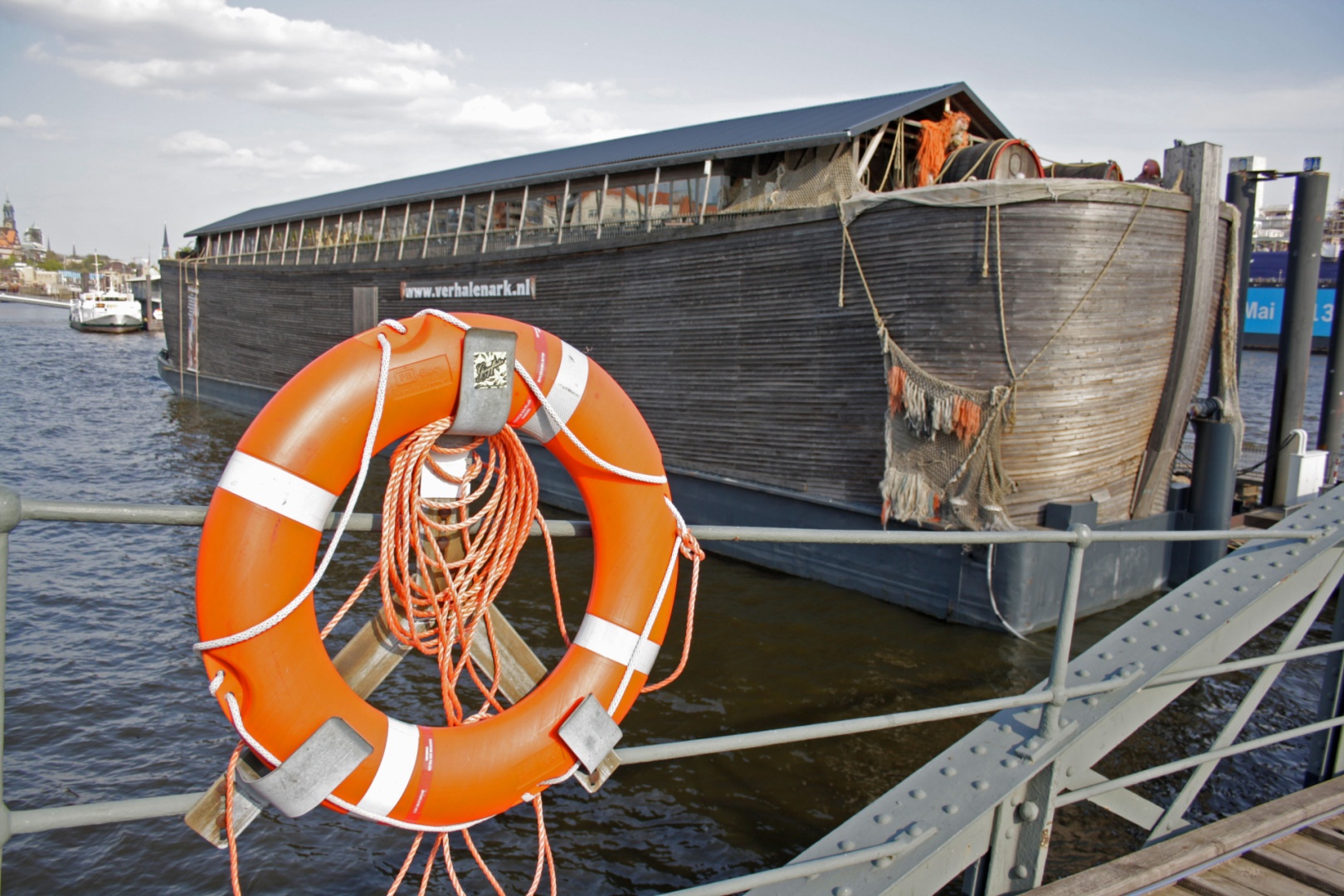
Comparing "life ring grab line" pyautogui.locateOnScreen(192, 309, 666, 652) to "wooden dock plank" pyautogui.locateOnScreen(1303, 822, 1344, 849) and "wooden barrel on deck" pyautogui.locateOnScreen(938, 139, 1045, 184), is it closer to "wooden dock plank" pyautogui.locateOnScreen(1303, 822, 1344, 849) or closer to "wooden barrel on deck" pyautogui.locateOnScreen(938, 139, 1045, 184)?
"wooden dock plank" pyautogui.locateOnScreen(1303, 822, 1344, 849)

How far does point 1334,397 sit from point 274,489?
11.2m

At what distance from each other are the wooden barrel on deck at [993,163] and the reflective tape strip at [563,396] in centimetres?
756

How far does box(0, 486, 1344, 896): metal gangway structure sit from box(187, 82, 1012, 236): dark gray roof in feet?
21.6

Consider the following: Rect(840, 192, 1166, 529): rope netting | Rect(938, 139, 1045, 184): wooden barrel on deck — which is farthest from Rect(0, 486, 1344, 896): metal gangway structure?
Rect(938, 139, 1045, 184): wooden barrel on deck

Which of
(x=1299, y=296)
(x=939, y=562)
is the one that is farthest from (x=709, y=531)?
(x=1299, y=296)

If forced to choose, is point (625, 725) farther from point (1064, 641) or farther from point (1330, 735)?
point (1064, 641)

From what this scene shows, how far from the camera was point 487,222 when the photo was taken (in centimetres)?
1405

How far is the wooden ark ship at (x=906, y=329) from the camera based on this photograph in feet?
24.7

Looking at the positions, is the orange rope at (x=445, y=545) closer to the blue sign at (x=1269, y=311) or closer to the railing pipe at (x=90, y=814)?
the railing pipe at (x=90, y=814)

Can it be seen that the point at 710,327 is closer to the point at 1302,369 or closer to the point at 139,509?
the point at 1302,369

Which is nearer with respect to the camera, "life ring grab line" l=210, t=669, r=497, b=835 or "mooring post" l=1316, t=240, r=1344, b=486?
"life ring grab line" l=210, t=669, r=497, b=835

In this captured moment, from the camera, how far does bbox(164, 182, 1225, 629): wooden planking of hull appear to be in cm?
752

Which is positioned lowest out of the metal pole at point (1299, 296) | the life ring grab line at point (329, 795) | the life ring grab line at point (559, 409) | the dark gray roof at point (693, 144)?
the life ring grab line at point (329, 795)

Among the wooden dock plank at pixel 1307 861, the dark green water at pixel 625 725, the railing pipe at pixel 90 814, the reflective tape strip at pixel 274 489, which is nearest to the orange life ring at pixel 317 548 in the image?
the reflective tape strip at pixel 274 489
